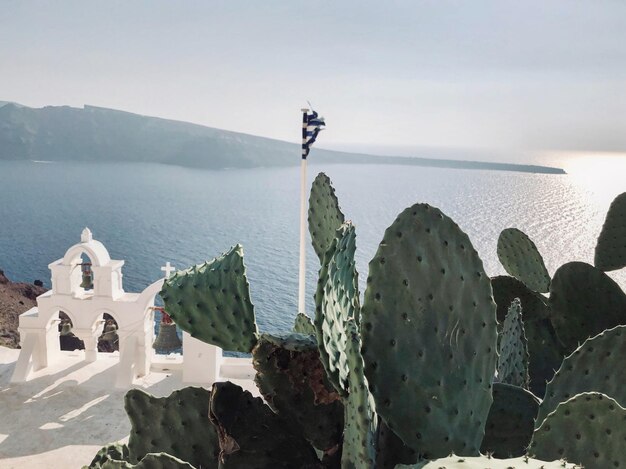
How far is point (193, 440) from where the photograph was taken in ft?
4.67

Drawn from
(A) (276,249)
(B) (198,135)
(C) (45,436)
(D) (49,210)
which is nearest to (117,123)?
(B) (198,135)

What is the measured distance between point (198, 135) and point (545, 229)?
312ft

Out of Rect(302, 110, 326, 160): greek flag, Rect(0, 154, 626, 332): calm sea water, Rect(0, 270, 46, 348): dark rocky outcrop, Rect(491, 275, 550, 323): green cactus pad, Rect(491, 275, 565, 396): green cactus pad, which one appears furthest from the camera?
Rect(0, 154, 626, 332): calm sea water

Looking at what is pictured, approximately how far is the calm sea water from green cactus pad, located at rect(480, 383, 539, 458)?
119 feet

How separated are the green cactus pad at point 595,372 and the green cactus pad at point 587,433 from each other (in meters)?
0.30

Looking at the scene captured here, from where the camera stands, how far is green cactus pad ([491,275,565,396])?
227 centimetres

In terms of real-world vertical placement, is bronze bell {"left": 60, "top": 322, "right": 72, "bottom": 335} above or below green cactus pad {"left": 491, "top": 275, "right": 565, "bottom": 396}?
below

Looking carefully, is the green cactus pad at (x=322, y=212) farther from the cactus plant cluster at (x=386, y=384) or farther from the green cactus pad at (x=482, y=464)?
the green cactus pad at (x=482, y=464)

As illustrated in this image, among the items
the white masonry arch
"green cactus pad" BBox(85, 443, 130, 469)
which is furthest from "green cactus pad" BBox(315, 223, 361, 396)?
→ the white masonry arch

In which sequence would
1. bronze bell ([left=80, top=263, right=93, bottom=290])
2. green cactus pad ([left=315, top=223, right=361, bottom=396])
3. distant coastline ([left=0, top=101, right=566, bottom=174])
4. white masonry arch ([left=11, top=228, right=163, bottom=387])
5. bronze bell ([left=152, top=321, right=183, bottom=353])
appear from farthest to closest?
distant coastline ([left=0, top=101, right=566, bottom=174]) < bronze bell ([left=80, top=263, right=93, bottom=290]) < white masonry arch ([left=11, top=228, right=163, bottom=387]) < bronze bell ([left=152, top=321, right=183, bottom=353]) < green cactus pad ([left=315, top=223, right=361, bottom=396])

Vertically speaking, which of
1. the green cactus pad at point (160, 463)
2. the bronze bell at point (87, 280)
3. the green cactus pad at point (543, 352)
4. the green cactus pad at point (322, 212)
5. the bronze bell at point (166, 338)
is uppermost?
the green cactus pad at point (322, 212)

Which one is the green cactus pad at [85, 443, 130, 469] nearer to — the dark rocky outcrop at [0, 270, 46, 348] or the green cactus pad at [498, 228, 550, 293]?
the green cactus pad at [498, 228, 550, 293]

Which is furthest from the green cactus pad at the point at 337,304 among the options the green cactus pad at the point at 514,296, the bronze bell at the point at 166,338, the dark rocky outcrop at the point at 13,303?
the dark rocky outcrop at the point at 13,303

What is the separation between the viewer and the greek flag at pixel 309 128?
980 centimetres
